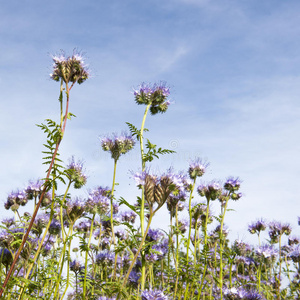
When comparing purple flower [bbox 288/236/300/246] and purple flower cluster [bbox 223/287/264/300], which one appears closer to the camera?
purple flower cluster [bbox 223/287/264/300]

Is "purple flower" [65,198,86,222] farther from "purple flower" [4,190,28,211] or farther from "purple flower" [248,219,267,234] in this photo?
"purple flower" [248,219,267,234]

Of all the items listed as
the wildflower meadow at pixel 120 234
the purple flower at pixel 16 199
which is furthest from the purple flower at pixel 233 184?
the purple flower at pixel 16 199

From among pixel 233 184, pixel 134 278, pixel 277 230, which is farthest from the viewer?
pixel 277 230

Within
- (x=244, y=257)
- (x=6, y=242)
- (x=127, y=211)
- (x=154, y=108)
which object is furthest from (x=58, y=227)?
(x=244, y=257)

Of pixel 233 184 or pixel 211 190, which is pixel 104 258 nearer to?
pixel 211 190

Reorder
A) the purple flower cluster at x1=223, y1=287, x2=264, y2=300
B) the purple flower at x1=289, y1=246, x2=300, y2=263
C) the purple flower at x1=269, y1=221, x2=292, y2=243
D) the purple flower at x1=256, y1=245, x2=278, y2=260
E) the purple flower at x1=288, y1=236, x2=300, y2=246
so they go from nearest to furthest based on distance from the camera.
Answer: the purple flower cluster at x1=223, y1=287, x2=264, y2=300 < the purple flower at x1=289, y1=246, x2=300, y2=263 < the purple flower at x1=256, y1=245, x2=278, y2=260 < the purple flower at x1=269, y1=221, x2=292, y2=243 < the purple flower at x1=288, y1=236, x2=300, y2=246

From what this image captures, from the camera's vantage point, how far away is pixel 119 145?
602 centimetres

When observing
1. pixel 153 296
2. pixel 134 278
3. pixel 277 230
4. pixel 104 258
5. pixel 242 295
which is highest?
pixel 277 230

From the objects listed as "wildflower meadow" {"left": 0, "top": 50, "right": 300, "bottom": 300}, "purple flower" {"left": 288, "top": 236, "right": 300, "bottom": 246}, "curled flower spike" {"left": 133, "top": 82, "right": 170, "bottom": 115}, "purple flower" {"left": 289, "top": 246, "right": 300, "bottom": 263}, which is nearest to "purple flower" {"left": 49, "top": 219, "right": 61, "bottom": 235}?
"wildflower meadow" {"left": 0, "top": 50, "right": 300, "bottom": 300}

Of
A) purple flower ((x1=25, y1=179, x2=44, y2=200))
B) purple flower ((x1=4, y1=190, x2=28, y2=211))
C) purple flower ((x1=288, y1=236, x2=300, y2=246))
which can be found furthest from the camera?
purple flower ((x1=288, y1=236, x2=300, y2=246))

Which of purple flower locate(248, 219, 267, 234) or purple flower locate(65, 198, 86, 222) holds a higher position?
purple flower locate(248, 219, 267, 234)

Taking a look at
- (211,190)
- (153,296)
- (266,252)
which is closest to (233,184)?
(211,190)

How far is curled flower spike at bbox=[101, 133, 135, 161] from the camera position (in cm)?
603

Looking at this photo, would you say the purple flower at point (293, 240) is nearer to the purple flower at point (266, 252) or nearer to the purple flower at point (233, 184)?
the purple flower at point (266, 252)
